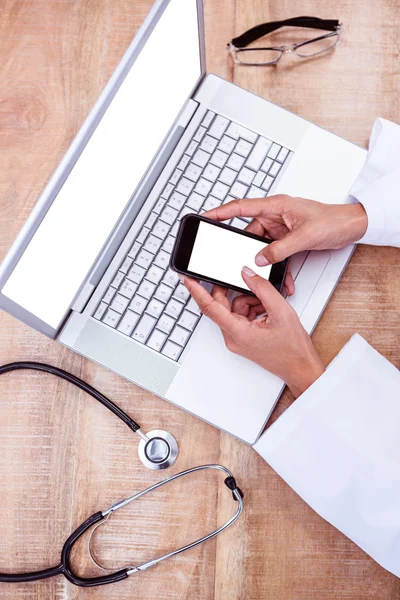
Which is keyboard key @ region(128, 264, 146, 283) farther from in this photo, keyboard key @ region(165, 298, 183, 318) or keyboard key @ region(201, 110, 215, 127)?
keyboard key @ region(201, 110, 215, 127)

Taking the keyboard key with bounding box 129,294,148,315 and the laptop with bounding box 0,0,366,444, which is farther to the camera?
the keyboard key with bounding box 129,294,148,315

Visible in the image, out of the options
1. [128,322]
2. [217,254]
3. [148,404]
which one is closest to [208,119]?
[217,254]

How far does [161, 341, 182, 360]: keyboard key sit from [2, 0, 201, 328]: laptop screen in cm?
15

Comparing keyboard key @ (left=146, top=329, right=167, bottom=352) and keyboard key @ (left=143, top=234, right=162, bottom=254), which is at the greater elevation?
keyboard key @ (left=143, top=234, right=162, bottom=254)

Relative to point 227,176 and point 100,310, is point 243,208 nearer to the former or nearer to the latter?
point 227,176

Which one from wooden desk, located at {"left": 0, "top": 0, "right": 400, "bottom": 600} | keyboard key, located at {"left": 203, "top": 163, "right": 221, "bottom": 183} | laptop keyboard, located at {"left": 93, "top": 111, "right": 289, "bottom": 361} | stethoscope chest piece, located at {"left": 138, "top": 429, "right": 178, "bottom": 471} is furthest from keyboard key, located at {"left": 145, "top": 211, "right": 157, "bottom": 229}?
stethoscope chest piece, located at {"left": 138, "top": 429, "right": 178, "bottom": 471}

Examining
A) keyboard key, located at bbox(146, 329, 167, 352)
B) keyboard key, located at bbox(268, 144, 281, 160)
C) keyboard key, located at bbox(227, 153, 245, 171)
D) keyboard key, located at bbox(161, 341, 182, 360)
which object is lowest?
keyboard key, located at bbox(161, 341, 182, 360)

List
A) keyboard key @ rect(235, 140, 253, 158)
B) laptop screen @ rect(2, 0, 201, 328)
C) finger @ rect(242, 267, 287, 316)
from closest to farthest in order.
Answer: laptop screen @ rect(2, 0, 201, 328) → finger @ rect(242, 267, 287, 316) → keyboard key @ rect(235, 140, 253, 158)

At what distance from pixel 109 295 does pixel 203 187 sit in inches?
8.7

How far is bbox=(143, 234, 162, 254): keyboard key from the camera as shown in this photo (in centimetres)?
77

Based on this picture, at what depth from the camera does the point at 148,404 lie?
78cm

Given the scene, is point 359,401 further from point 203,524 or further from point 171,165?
point 171,165

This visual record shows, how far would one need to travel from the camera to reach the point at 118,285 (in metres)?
0.76

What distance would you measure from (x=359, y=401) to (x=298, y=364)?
100mm
